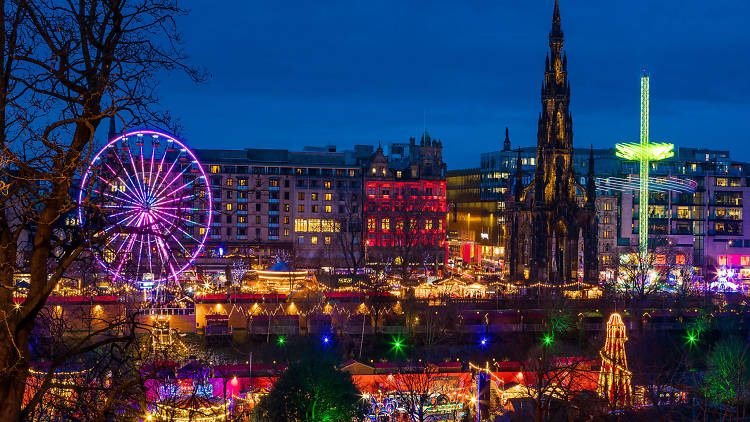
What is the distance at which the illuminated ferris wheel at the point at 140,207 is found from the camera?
27.0 feet

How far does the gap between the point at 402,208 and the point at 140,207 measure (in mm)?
76134

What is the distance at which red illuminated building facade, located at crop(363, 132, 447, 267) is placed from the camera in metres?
98.0

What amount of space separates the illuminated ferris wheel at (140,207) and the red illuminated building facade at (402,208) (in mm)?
21602

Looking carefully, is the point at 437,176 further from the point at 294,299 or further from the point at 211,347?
the point at 211,347

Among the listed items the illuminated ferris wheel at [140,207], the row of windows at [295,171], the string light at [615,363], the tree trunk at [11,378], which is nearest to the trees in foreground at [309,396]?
the illuminated ferris wheel at [140,207]

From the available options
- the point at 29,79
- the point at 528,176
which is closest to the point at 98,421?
the point at 29,79

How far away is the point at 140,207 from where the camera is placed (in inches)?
932

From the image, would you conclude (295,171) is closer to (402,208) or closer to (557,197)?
(402,208)

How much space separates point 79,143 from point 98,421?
2733 millimetres

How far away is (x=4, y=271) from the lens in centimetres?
745

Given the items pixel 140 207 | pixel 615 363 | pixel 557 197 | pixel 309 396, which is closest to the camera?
pixel 140 207

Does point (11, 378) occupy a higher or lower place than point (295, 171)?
lower

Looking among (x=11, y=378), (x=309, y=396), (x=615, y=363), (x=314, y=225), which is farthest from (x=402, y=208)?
(x=11, y=378)

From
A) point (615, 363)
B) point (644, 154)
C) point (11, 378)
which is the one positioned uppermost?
point (644, 154)
